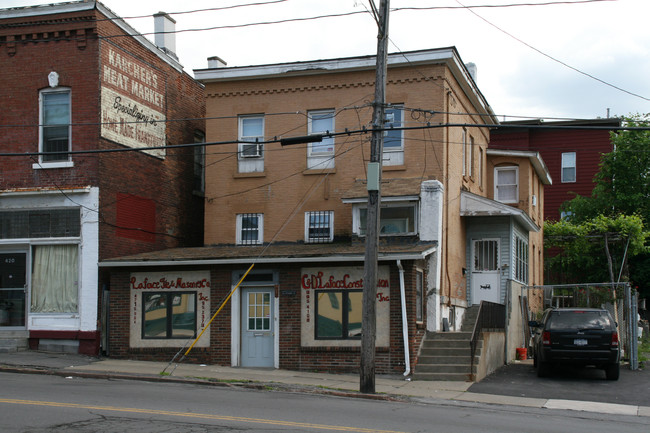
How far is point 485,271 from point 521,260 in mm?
2751

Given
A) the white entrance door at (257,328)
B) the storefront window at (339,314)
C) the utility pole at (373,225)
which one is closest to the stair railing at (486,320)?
the storefront window at (339,314)

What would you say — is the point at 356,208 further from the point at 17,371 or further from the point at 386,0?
the point at 17,371

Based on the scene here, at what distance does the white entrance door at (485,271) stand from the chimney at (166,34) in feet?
40.8

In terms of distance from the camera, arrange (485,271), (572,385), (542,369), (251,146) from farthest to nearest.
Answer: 1. (485,271)
2. (251,146)
3. (542,369)
4. (572,385)

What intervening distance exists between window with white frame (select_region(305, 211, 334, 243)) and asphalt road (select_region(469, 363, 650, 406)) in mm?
Answer: 6292

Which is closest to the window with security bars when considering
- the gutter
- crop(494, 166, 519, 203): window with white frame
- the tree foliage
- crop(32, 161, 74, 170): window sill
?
crop(32, 161, 74, 170): window sill

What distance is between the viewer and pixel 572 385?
18078 millimetres

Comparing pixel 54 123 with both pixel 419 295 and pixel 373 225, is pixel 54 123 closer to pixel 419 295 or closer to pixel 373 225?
pixel 373 225

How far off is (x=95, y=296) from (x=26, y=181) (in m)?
3.81

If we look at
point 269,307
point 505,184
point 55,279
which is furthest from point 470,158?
point 55,279

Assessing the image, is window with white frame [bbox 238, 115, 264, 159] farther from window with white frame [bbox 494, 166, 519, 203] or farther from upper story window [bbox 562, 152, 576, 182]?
upper story window [bbox 562, 152, 576, 182]

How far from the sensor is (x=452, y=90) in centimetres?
2275

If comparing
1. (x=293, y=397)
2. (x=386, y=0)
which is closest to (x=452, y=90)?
(x=386, y=0)

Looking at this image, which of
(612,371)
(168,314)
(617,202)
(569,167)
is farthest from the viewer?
(569,167)
